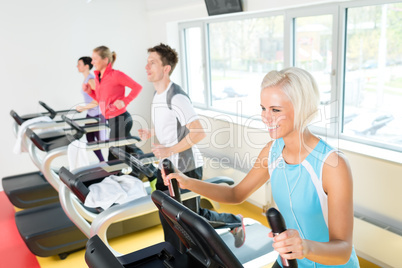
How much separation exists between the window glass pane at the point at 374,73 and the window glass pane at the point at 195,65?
6.74ft

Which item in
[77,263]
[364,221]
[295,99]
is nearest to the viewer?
[295,99]

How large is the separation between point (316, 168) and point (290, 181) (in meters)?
0.12

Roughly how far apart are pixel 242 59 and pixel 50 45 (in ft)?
7.57

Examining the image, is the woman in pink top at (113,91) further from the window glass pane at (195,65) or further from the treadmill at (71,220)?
the window glass pane at (195,65)

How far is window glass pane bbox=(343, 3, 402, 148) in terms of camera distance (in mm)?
2559

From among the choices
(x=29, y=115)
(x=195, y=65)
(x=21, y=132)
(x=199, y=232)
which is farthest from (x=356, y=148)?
(x=29, y=115)

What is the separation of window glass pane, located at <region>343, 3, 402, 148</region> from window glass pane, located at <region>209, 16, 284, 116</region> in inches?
30.7

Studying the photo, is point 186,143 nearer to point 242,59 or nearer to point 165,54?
point 165,54

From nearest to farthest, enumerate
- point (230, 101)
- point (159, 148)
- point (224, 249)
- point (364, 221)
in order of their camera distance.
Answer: point (224, 249) → point (159, 148) → point (364, 221) → point (230, 101)

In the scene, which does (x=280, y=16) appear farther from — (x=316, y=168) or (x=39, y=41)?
(x=39, y=41)

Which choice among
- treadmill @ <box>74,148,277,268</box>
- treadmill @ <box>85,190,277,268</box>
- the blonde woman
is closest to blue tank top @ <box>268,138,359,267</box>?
the blonde woman

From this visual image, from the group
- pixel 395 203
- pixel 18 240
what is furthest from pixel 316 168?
pixel 18 240

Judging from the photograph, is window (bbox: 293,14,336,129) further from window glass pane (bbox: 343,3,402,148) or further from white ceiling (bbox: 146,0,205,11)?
white ceiling (bbox: 146,0,205,11)

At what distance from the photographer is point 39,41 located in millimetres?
4516
